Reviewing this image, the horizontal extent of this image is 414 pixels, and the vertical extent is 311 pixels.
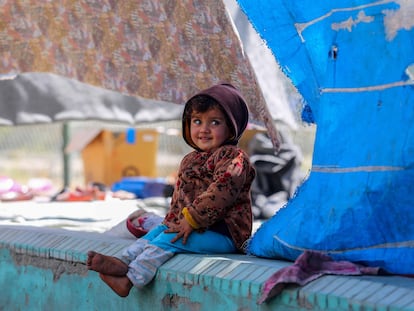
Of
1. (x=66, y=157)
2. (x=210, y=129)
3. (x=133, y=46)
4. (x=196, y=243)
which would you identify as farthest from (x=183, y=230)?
(x=66, y=157)

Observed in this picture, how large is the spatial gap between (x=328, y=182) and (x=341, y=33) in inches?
23.0

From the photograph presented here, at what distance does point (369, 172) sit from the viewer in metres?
3.41

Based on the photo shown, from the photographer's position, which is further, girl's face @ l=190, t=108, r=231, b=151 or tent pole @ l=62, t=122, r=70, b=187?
tent pole @ l=62, t=122, r=70, b=187

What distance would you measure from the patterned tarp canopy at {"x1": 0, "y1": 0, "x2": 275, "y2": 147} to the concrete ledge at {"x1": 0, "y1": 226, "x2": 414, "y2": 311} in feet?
4.57

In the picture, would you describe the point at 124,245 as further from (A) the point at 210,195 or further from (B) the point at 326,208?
(B) the point at 326,208

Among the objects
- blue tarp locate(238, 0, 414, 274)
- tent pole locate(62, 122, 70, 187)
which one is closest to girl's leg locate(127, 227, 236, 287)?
blue tarp locate(238, 0, 414, 274)

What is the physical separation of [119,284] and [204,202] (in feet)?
1.69

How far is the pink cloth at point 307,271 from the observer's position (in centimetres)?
319

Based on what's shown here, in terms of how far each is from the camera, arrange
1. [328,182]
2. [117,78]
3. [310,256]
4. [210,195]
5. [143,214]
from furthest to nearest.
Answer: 1. [117,78]
2. [143,214]
3. [210,195]
4. [328,182]
5. [310,256]

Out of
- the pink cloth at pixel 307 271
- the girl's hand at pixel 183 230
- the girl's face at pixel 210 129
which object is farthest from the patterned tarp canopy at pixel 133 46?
the pink cloth at pixel 307 271

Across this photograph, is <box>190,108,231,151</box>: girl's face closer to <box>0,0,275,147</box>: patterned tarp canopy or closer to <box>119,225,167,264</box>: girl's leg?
<box>119,225,167,264</box>: girl's leg

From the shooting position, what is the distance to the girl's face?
13.6 ft

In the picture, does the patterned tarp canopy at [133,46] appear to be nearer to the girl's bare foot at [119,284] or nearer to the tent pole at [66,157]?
the girl's bare foot at [119,284]

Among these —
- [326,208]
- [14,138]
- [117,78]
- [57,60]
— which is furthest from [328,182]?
[14,138]
